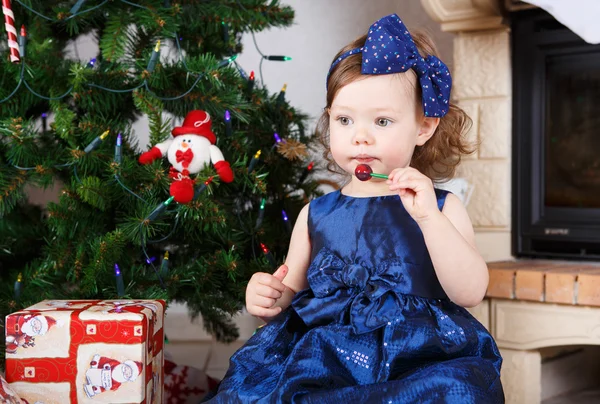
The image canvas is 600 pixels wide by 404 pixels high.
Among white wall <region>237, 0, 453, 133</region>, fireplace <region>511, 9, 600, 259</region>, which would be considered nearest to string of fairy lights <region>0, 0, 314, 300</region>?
fireplace <region>511, 9, 600, 259</region>

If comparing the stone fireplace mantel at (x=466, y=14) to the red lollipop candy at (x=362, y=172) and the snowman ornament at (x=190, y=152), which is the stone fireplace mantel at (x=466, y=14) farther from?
the red lollipop candy at (x=362, y=172)

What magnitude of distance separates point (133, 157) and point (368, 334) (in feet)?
2.17

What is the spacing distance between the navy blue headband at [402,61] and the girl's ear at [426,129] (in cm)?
4

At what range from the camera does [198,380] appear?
1646 mm

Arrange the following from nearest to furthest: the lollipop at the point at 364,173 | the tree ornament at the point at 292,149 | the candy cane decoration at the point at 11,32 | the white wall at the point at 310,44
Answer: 1. the lollipop at the point at 364,173
2. the candy cane decoration at the point at 11,32
3. the tree ornament at the point at 292,149
4. the white wall at the point at 310,44

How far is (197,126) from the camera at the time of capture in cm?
142

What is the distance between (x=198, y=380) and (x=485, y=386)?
32.7 inches

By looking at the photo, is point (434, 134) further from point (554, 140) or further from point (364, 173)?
point (554, 140)

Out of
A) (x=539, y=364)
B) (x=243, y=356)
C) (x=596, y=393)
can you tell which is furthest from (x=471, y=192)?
(x=243, y=356)

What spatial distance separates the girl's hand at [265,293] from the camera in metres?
1.10

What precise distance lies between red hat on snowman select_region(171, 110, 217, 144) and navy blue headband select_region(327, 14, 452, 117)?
36 centimetres

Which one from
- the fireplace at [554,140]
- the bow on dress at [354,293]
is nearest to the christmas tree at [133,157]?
the bow on dress at [354,293]

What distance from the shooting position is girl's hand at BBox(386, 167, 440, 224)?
1.01m

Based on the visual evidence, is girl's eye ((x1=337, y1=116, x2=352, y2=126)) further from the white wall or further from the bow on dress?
the white wall
